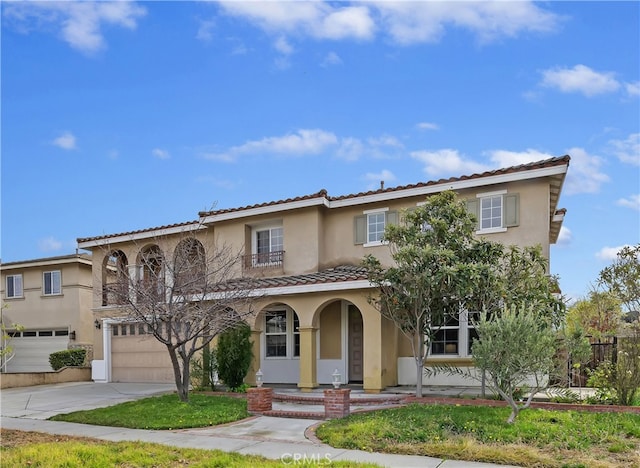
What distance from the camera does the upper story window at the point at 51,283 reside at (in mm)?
27922

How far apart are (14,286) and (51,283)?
268 centimetres

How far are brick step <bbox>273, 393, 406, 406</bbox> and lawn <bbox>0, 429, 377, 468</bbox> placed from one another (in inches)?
206

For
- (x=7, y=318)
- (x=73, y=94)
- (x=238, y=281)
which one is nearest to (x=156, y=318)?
(x=238, y=281)

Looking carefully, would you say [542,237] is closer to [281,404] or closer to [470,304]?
[470,304]

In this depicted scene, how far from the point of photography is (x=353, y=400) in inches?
551

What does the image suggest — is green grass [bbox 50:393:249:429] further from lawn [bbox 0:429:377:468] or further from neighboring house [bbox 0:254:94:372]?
neighboring house [bbox 0:254:94:372]

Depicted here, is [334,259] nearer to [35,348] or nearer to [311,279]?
[311,279]

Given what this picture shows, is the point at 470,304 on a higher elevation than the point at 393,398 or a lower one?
higher

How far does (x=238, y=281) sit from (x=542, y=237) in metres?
8.85

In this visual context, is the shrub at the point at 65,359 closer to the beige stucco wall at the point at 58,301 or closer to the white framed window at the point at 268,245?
the beige stucco wall at the point at 58,301

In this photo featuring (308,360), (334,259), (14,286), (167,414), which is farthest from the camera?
(14,286)

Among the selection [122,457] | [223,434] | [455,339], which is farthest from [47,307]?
[122,457]

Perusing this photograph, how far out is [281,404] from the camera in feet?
48.5

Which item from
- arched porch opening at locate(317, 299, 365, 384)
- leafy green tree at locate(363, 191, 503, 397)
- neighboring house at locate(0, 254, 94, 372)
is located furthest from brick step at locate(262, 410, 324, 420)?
neighboring house at locate(0, 254, 94, 372)
